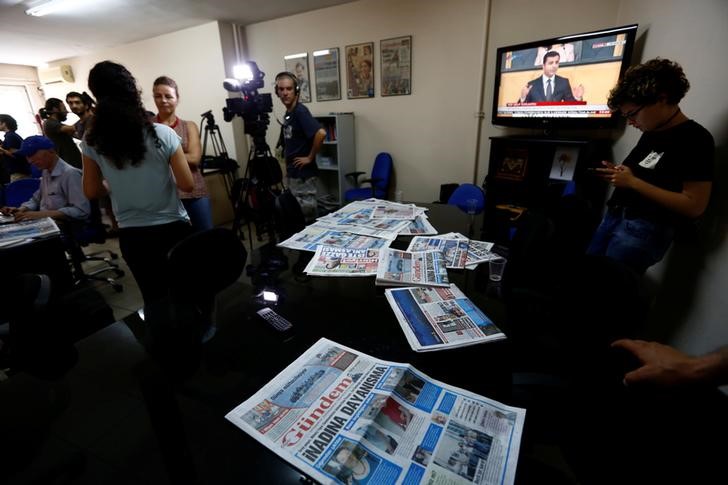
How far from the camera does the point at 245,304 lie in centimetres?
105

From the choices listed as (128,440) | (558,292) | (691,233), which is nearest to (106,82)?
(128,440)

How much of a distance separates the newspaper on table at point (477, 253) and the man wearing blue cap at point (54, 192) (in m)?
2.68

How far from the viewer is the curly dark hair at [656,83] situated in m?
1.36

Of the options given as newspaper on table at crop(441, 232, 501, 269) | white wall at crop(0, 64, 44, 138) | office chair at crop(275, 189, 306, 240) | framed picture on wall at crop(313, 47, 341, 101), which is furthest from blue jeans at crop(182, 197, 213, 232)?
white wall at crop(0, 64, 44, 138)

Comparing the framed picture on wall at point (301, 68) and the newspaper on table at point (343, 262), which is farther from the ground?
the framed picture on wall at point (301, 68)

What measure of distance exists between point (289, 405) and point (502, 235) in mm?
2991

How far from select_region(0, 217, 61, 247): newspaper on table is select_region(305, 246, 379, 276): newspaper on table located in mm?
1834

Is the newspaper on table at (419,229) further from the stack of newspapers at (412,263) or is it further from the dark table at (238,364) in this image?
the dark table at (238,364)

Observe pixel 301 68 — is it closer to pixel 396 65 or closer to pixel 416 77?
pixel 396 65

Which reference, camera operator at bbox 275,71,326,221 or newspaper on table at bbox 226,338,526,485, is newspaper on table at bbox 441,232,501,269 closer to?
newspaper on table at bbox 226,338,526,485

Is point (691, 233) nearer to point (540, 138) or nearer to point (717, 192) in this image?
point (717, 192)

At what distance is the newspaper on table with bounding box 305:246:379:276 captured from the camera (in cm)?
123

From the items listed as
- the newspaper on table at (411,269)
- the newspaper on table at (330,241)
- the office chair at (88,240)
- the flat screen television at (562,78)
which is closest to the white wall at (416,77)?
the flat screen television at (562,78)

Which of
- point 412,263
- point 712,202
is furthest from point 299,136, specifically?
point 712,202
